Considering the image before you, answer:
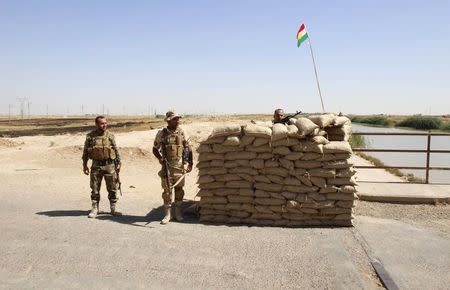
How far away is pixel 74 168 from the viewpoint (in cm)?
1348

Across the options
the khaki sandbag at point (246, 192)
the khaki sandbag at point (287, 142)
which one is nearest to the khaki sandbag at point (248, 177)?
the khaki sandbag at point (246, 192)

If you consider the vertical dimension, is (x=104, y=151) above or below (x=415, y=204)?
above

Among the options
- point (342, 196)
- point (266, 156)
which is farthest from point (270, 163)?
point (342, 196)

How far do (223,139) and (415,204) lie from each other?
3904 mm

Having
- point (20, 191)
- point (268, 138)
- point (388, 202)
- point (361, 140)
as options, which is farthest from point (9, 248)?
point (361, 140)

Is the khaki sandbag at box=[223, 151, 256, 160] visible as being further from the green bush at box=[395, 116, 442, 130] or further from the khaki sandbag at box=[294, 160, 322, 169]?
the green bush at box=[395, 116, 442, 130]

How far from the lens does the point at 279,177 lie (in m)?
6.36

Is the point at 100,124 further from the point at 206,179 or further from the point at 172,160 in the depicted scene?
the point at 206,179

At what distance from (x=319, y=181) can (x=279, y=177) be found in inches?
23.4

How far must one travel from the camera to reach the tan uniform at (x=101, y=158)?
6.81 m

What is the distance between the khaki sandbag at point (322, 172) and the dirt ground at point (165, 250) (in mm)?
801

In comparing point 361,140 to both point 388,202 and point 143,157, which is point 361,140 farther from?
point 388,202

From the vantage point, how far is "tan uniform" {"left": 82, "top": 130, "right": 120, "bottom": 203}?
6809mm

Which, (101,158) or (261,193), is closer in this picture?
(261,193)
